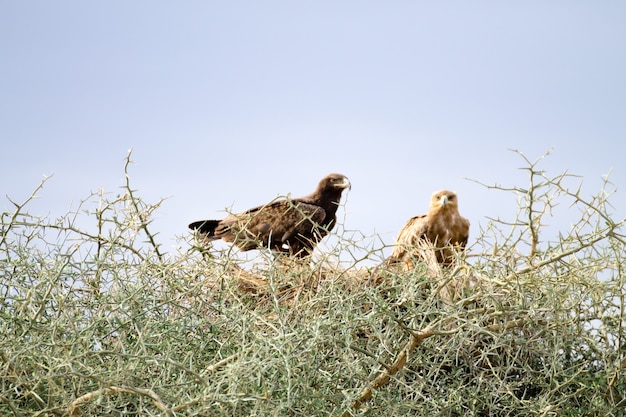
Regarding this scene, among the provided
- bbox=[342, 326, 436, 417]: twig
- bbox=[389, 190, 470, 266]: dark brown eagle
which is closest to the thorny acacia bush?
bbox=[342, 326, 436, 417]: twig

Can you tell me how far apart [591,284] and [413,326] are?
3.42 ft

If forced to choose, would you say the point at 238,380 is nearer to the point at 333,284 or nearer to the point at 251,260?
the point at 333,284

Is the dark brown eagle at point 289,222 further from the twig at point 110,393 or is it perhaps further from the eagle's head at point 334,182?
the twig at point 110,393

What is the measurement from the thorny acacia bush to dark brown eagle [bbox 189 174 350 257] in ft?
4.12

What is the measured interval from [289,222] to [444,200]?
1.16 m

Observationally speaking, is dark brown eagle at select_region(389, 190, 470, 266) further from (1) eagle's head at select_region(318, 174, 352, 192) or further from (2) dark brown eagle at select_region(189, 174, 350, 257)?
(1) eagle's head at select_region(318, 174, 352, 192)

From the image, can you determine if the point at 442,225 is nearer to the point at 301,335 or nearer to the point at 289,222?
the point at 289,222

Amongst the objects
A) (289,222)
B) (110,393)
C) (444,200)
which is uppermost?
(289,222)

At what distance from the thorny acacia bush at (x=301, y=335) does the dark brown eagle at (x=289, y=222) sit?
4.12ft

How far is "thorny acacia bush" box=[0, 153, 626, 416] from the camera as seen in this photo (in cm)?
292

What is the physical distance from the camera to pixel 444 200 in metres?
5.61

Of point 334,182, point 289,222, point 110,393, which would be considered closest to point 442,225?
point 289,222

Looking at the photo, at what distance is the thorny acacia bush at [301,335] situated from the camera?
2.92m

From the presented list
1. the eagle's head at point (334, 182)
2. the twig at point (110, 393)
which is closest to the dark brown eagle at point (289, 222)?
the eagle's head at point (334, 182)
